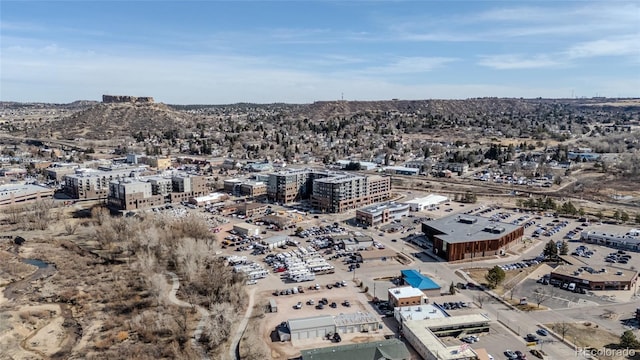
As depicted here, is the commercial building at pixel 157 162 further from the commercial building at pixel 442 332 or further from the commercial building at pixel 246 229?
the commercial building at pixel 442 332

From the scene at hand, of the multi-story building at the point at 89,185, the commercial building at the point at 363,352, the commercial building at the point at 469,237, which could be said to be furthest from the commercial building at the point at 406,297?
the multi-story building at the point at 89,185

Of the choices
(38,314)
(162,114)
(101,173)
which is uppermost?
(162,114)

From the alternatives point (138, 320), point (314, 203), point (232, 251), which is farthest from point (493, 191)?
point (138, 320)

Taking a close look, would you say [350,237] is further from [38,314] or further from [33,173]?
[33,173]

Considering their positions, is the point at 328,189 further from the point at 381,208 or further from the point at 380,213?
the point at 380,213

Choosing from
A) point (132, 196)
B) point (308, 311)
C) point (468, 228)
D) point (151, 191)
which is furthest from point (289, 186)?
point (308, 311)

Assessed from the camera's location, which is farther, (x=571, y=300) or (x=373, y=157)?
(x=373, y=157)
